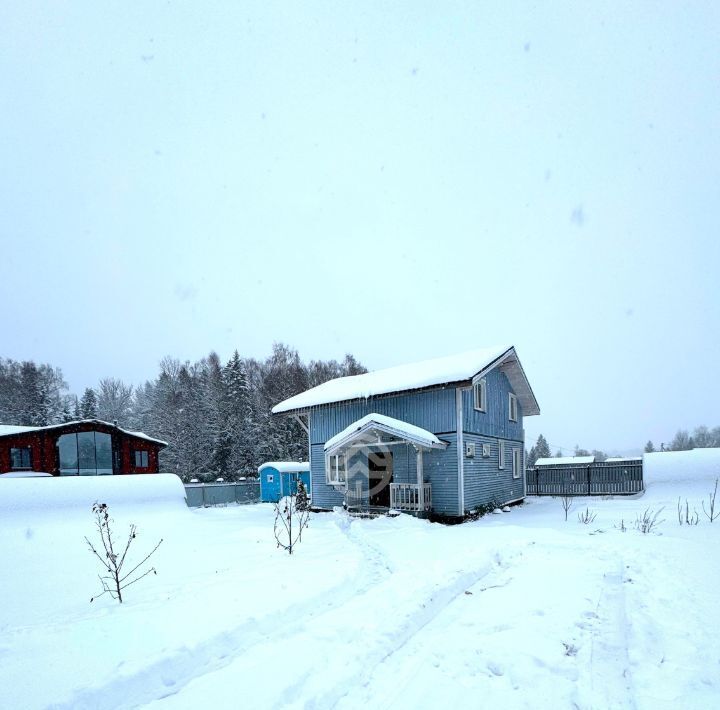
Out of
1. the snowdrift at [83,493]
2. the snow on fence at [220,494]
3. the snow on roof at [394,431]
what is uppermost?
the snow on roof at [394,431]

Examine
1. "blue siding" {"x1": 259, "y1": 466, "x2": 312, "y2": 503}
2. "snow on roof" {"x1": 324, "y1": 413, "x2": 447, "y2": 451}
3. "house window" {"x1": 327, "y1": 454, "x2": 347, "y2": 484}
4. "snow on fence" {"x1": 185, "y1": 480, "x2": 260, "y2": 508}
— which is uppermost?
"snow on roof" {"x1": 324, "y1": 413, "x2": 447, "y2": 451}

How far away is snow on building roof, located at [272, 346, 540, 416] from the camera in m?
15.8

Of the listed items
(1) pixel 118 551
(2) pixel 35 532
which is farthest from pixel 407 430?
(2) pixel 35 532

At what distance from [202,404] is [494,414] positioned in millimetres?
28539

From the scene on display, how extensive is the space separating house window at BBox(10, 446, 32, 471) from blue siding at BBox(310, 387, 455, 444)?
18937 mm

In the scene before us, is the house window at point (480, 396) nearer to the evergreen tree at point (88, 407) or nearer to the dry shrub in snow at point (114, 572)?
the dry shrub in snow at point (114, 572)

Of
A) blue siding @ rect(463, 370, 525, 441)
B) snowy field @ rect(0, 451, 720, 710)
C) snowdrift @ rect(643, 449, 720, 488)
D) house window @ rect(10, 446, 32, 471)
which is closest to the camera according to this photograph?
snowy field @ rect(0, 451, 720, 710)

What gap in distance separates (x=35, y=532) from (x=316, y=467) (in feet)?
36.0

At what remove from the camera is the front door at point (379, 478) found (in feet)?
59.2

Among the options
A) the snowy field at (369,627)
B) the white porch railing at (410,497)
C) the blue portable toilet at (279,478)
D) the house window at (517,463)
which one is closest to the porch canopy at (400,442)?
the white porch railing at (410,497)

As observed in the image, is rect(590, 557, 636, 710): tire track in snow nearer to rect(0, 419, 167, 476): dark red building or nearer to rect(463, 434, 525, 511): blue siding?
rect(463, 434, 525, 511): blue siding

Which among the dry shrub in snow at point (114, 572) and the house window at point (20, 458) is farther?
the house window at point (20, 458)

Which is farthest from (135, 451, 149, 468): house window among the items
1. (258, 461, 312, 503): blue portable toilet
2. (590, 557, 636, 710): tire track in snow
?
(590, 557, 636, 710): tire track in snow

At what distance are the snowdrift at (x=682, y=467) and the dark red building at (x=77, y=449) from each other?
28.4m
